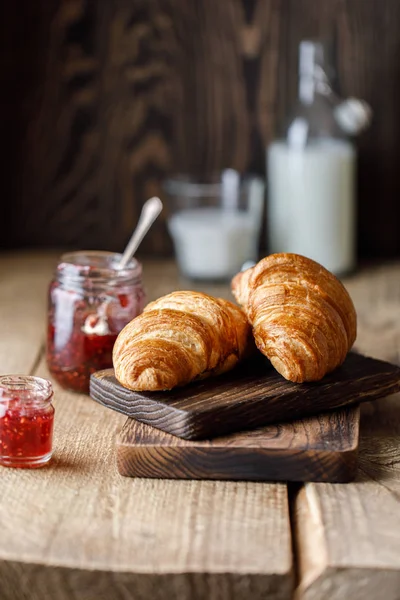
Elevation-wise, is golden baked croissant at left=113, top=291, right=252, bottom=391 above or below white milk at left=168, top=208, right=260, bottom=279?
above

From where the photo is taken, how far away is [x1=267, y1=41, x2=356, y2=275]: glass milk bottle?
6.16 ft

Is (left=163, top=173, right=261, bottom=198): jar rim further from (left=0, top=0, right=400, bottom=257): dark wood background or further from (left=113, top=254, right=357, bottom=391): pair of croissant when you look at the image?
(left=113, top=254, right=357, bottom=391): pair of croissant

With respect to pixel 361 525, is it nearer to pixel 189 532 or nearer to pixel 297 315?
pixel 189 532

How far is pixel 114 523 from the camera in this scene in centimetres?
86

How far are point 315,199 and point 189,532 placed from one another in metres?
1.16

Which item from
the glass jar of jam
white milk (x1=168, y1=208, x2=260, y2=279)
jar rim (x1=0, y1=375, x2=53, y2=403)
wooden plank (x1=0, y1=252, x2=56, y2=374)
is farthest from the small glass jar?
white milk (x1=168, y1=208, x2=260, y2=279)

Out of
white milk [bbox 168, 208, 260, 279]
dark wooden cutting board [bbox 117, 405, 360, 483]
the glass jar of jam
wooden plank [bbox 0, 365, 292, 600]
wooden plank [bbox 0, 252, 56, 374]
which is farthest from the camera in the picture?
white milk [bbox 168, 208, 260, 279]

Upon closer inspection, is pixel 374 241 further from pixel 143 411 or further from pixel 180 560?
pixel 180 560

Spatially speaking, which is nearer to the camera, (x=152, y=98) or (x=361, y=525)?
(x=361, y=525)

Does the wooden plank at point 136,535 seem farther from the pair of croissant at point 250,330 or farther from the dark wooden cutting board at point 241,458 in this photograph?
the pair of croissant at point 250,330

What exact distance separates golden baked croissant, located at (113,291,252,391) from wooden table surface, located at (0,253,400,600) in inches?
4.1

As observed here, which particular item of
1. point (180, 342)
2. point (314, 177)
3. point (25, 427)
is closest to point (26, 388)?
point (25, 427)

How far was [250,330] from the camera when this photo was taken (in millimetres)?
1114

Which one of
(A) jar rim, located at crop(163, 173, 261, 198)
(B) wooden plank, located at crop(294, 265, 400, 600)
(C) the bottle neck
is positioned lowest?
(B) wooden plank, located at crop(294, 265, 400, 600)
